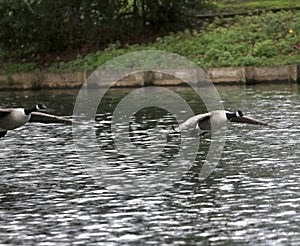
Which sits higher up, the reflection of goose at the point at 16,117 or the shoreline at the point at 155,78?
the reflection of goose at the point at 16,117

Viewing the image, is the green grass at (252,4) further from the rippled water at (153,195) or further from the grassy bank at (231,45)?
the rippled water at (153,195)

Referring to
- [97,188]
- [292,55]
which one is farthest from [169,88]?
[97,188]

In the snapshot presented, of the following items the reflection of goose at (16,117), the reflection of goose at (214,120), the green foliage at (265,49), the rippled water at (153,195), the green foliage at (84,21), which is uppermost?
the green foliage at (84,21)

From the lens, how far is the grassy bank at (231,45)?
42250 millimetres

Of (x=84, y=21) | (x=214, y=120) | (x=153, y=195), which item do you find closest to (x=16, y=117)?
Answer: (x=214, y=120)

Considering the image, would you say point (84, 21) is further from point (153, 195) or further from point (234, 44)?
point (153, 195)

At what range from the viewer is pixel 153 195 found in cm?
1917

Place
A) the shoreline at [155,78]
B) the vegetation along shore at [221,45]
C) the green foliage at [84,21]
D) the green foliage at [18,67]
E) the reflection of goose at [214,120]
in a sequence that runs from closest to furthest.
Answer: the reflection of goose at [214,120] → the shoreline at [155,78] → the vegetation along shore at [221,45] → the green foliage at [84,21] → the green foliage at [18,67]

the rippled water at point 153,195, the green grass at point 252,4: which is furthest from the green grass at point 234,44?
the rippled water at point 153,195

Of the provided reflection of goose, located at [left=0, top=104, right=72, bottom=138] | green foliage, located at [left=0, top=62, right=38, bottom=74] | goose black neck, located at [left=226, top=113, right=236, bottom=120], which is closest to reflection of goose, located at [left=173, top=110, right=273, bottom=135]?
goose black neck, located at [left=226, top=113, right=236, bottom=120]

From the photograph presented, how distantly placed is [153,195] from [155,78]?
79.7 ft

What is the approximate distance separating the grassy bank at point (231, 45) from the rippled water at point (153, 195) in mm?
12615

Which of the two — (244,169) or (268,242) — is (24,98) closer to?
(244,169)

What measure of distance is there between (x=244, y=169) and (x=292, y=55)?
21123 millimetres
